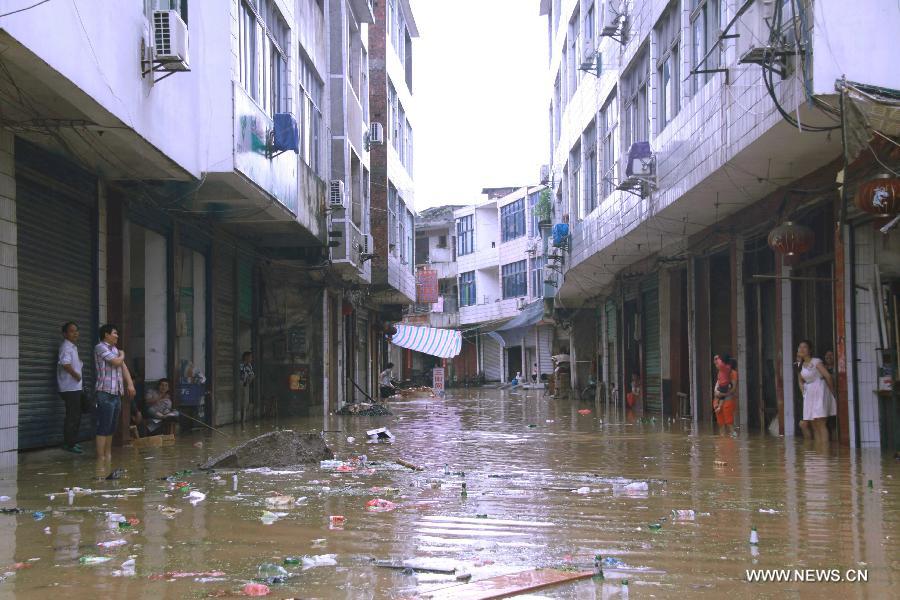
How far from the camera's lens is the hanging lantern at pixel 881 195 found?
31.4ft

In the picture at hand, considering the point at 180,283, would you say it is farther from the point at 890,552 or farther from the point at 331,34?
the point at 890,552

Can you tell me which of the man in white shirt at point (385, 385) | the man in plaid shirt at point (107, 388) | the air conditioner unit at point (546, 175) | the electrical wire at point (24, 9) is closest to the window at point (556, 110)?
the air conditioner unit at point (546, 175)

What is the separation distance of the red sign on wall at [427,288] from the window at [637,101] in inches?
1302

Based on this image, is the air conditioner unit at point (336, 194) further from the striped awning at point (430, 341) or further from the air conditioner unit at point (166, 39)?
the striped awning at point (430, 341)

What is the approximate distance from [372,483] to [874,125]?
5796mm

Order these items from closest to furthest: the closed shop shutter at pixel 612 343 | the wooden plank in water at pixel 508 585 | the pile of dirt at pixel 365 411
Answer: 1. the wooden plank in water at pixel 508 585
2. the pile of dirt at pixel 365 411
3. the closed shop shutter at pixel 612 343

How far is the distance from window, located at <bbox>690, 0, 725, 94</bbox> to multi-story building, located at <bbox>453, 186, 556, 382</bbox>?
109ft

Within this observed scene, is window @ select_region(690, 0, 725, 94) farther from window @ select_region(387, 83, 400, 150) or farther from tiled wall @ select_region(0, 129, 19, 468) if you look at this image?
window @ select_region(387, 83, 400, 150)

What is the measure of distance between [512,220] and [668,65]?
3671 cm

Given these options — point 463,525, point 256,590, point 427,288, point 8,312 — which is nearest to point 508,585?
point 256,590

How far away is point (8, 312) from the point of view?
9414 millimetres

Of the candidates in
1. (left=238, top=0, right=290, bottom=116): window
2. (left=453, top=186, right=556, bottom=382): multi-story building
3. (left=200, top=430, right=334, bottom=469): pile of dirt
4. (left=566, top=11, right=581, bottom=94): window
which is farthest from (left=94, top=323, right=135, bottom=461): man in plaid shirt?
(left=453, top=186, right=556, bottom=382): multi-story building

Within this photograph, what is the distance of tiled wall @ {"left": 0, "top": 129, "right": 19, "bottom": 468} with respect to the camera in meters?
9.30

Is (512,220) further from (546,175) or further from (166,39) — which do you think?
(166,39)
